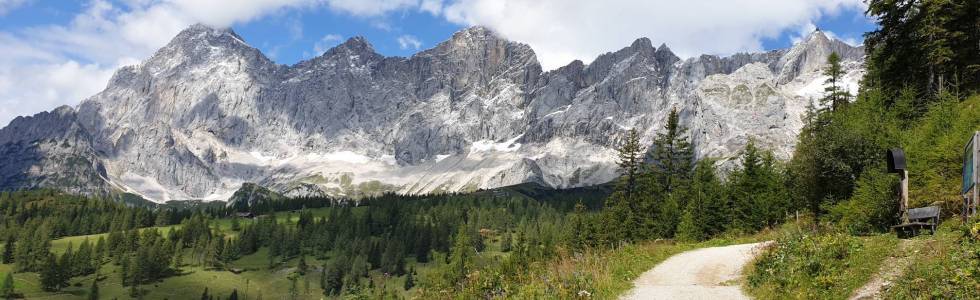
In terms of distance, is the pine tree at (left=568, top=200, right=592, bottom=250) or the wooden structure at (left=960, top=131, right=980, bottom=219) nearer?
the wooden structure at (left=960, top=131, right=980, bottom=219)

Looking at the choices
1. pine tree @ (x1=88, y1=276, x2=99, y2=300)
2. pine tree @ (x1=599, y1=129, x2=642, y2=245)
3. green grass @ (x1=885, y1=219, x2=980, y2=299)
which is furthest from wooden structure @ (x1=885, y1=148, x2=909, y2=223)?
pine tree @ (x1=88, y1=276, x2=99, y2=300)

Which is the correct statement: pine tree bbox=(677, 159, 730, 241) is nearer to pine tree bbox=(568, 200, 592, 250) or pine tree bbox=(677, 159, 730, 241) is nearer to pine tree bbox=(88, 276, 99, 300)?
pine tree bbox=(568, 200, 592, 250)

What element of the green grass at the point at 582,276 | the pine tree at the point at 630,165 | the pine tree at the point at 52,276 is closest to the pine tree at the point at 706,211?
the pine tree at the point at 630,165

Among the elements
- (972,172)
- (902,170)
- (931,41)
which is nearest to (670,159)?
(931,41)

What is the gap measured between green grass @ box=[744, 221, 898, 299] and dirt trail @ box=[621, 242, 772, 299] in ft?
2.52

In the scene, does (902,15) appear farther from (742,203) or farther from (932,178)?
(932,178)

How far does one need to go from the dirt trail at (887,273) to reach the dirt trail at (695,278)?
3.15 metres

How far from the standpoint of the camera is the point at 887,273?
1636 cm

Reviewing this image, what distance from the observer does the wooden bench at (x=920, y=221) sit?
21312mm

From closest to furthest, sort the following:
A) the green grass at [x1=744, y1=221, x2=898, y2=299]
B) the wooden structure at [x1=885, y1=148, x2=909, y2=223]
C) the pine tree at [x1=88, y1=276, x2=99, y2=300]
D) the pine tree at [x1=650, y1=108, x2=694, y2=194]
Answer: the green grass at [x1=744, y1=221, x2=898, y2=299] < the wooden structure at [x1=885, y1=148, x2=909, y2=223] < the pine tree at [x1=650, y1=108, x2=694, y2=194] < the pine tree at [x1=88, y1=276, x2=99, y2=300]

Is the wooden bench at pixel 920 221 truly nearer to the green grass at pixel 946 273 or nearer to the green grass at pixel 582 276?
the green grass at pixel 946 273

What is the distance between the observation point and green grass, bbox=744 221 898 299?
16.5 metres

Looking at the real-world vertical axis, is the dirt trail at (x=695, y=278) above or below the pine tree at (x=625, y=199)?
below

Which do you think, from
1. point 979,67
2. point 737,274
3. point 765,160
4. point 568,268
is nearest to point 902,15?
point 979,67
